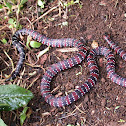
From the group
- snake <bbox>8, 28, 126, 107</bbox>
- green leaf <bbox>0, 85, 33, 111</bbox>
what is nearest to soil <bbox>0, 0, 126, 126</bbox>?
snake <bbox>8, 28, 126, 107</bbox>

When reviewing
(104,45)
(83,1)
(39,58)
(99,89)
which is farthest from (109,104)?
(83,1)

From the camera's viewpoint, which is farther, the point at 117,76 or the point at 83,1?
the point at 83,1

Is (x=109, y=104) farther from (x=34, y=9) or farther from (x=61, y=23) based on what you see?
(x=34, y=9)

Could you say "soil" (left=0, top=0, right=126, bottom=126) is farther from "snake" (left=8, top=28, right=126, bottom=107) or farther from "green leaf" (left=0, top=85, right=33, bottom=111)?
"green leaf" (left=0, top=85, right=33, bottom=111)

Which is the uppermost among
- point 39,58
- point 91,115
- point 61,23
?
point 61,23

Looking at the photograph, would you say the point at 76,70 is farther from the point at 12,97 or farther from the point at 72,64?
the point at 12,97

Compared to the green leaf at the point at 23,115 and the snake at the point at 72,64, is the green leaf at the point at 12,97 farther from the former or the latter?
the snake at the point at 72,64
